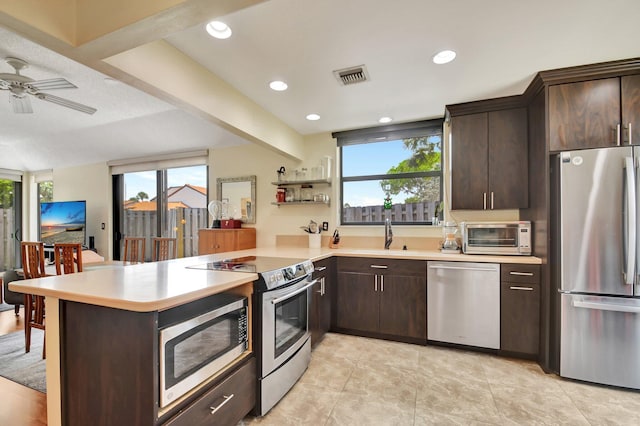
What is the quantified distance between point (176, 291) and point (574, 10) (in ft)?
8.72

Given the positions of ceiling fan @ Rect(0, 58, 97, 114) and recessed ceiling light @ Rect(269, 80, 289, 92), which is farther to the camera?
recessed ceiling light @ Rect(269, 80, 289, 92)

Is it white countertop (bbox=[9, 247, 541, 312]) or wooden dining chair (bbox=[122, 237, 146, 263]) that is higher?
white countertop (bbox=[9, 247, 541, 312])

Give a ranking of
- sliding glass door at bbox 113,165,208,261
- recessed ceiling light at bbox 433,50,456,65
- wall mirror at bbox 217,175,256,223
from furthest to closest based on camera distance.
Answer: sliding glass door at bbox 113,165,208,261, wall mirror at bbox 217,175,256,223, recessed ceiling light at bbox 433,50,456,65

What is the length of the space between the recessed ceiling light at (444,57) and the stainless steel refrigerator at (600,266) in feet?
3.96

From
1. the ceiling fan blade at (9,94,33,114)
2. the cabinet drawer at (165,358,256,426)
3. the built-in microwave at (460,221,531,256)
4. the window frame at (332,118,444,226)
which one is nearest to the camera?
the cabinet drawer at (165,358,256,426)

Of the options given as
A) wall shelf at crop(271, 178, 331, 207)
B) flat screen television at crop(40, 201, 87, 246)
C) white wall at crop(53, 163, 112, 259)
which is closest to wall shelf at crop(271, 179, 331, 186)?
wall shelf at crop(271, 178, 331, 207)

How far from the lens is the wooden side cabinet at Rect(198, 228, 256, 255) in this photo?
3.81 metres

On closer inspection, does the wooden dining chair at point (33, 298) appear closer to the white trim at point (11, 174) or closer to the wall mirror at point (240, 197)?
the wall mirror at point (240, 197)

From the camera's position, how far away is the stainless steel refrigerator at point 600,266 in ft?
6.82

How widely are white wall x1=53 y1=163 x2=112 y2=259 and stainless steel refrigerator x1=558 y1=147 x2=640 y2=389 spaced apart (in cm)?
684

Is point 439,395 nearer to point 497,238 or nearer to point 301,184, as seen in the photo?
point 497,238

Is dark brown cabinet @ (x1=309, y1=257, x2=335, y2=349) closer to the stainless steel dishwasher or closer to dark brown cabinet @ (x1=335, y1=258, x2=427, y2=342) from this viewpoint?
dark brown cabinet @ (x1=335, y1=258, x2=427, y2=342)

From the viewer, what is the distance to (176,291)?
129 cm

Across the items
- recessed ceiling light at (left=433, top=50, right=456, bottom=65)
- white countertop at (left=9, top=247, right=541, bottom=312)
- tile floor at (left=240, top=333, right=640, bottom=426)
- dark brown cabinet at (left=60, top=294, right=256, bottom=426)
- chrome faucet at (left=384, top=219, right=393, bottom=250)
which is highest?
recessed ceiling light at (left=433, top=50, right=456, bottom=65)
